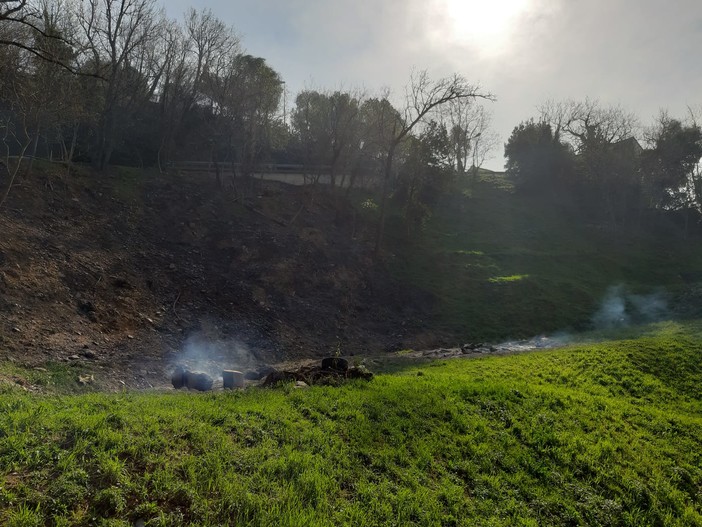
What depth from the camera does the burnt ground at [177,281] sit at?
12.1 m

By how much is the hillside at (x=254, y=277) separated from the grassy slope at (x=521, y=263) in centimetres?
16

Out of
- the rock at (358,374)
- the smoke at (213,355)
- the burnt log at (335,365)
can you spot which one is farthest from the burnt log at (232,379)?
the rock at (358,374)

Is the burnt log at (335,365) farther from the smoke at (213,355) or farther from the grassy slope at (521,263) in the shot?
the grassy slope at (521,263)

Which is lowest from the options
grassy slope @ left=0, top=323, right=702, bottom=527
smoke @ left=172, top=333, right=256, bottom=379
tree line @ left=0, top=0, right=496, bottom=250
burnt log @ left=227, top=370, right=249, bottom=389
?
smoke @ left=172, top=333, right=256, bottom=379

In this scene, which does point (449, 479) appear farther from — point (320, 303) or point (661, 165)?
point (661, 165)

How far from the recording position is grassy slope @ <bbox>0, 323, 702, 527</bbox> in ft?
14.4

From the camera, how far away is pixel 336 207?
32.4 metres

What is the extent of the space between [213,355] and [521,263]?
23.2 m

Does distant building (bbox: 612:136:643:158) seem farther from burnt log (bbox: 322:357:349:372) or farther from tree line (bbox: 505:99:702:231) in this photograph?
burnt log (bbox: 322:357:349:372)

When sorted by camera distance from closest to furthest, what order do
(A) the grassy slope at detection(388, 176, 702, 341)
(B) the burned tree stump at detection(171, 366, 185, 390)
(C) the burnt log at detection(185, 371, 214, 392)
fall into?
(C) the burnt log at detection(185, 371, 214, 392)
(B) the burned tree stump at detection(171, 366, 185, 390)
(A) the grassy slope at detection(388, 176, 702, 341)

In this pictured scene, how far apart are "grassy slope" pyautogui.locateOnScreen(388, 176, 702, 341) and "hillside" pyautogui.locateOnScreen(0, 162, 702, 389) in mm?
157

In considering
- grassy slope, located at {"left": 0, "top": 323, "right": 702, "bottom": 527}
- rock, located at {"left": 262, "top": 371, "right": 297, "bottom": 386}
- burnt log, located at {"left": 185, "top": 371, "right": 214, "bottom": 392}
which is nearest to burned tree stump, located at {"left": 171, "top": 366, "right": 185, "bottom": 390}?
burnt log, located at {"left": 185, "top": 371, "right": 214, "bottom": 392}

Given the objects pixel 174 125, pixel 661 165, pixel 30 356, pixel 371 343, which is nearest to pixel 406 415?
pixel 30 356

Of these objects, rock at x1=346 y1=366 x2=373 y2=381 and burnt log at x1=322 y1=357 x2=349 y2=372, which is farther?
burnt log at x1=322 y1=357 x2=349 y2=372
